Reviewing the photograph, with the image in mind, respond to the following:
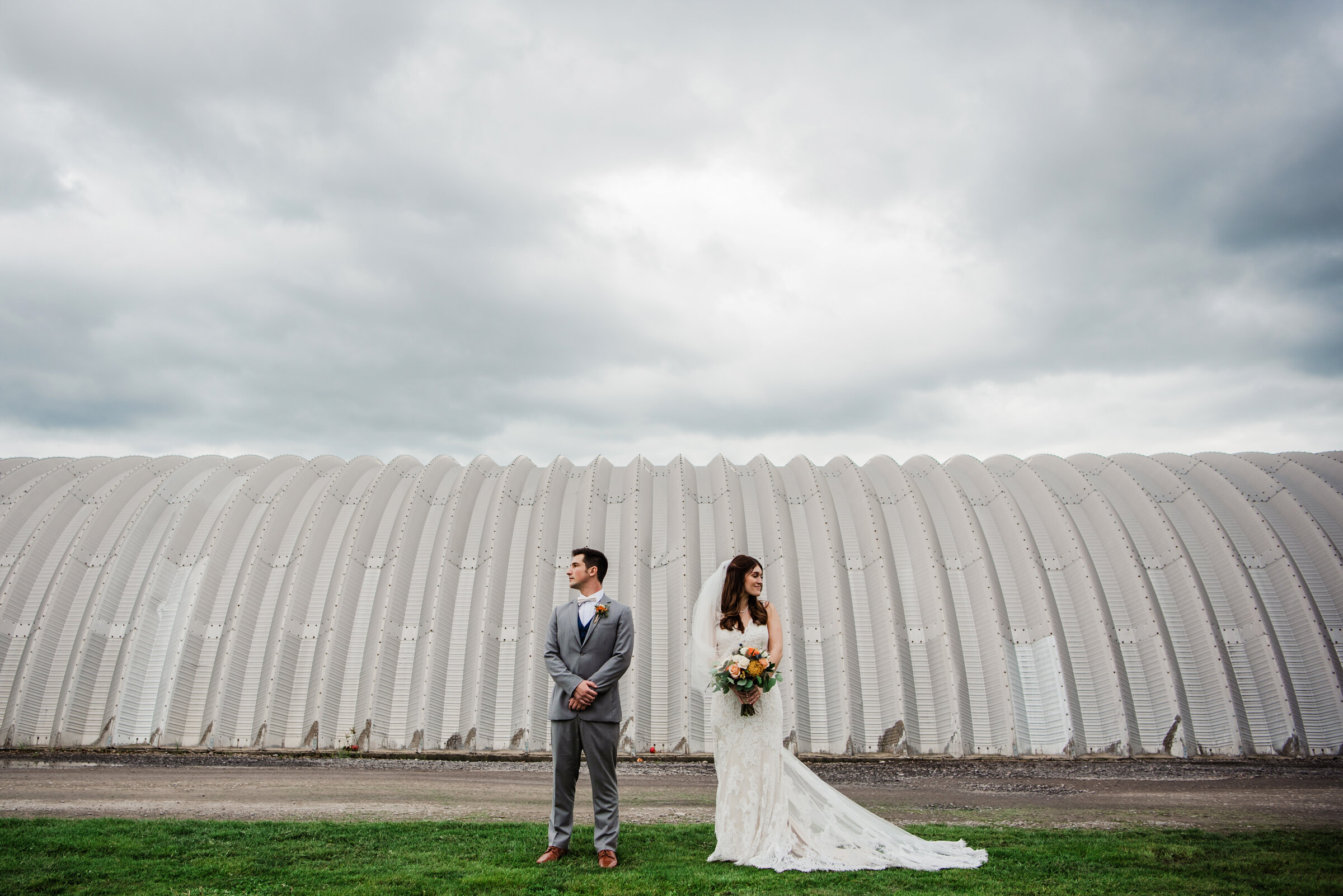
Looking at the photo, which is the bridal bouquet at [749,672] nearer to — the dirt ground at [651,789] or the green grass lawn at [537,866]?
the green grass lawn at [537,866]

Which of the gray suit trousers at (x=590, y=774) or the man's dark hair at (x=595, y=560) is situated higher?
the man's dark hair at (x=595, y=560)

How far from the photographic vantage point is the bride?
685 centimetres

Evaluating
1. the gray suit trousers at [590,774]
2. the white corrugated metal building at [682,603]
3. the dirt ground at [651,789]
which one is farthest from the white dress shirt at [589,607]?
the white corrugated metal building at [682,603]

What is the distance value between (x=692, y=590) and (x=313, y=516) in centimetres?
821

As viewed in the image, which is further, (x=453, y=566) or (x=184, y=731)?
(x=453, y=566)

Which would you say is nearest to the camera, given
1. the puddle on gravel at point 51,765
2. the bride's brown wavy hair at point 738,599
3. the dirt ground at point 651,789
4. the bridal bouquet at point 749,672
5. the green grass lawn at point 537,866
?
the green grass lawn at point 537,866

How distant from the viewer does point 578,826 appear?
8.47 metres

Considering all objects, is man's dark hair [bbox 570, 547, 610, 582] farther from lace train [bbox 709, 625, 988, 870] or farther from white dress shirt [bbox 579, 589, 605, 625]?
lace train [bbox 709, 625, 988, 870]

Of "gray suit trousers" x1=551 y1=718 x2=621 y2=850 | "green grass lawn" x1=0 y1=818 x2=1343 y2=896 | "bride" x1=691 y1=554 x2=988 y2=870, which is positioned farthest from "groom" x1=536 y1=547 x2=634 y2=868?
"bride" x1=691 y1=554 x2=988 y2=870

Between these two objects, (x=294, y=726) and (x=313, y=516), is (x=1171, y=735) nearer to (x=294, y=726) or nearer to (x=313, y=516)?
(x=294, y=726)

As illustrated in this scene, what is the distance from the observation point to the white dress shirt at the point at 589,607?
23.6ft

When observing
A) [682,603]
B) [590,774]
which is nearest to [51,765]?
[682,603]

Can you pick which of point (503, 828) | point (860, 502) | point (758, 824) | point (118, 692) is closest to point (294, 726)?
point (118, 692)

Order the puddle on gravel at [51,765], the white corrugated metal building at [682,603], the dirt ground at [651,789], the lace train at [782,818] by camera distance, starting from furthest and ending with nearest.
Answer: the white corrugated metal building at [682,603], the puddle on gravel at [51,765], the dirt ground at [651,789], the lace train at [782,818]
